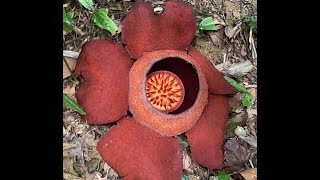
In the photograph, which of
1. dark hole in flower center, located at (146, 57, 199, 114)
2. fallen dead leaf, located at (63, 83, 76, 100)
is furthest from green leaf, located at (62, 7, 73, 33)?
dark hole in flower center, located at (146, 57, 199, 114)

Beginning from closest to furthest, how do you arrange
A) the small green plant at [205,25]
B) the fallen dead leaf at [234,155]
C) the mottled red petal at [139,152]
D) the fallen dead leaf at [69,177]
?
the mottled red petal at [139,152], the fallen dead leaf at [69,177], the fallen dead leaf at [234,155], the small green plant at [205,25]

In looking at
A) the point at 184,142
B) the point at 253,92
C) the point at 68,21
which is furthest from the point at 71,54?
the point at 253,92

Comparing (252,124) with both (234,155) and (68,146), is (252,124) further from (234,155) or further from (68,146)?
(68,146)

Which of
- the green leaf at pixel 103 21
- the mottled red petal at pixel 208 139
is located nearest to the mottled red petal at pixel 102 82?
the green leaf at pixel 103 21

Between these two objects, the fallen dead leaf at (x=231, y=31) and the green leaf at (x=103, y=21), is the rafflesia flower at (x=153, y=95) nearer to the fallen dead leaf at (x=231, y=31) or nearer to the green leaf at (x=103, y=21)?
the green leaf at (x=103, y=21)

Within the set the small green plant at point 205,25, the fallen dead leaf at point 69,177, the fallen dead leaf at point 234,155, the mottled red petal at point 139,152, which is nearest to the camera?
the mottled red petal at point 139,152

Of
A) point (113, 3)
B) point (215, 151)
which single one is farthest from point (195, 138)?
point (113, 3)

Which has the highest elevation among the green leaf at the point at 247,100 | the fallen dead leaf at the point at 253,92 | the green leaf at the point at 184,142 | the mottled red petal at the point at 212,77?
the mottled red petal at the point at 212,77
